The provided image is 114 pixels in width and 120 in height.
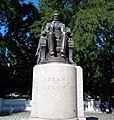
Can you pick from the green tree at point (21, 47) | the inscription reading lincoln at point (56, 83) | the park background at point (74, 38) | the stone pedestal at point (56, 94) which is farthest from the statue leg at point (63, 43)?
the green tree at point (21, 47)

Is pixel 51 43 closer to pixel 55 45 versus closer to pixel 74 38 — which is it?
pixel 55 45

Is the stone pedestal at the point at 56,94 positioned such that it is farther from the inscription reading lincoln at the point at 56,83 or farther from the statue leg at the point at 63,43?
the statue leg at the point at 63,43

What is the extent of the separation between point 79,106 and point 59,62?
1623 mm

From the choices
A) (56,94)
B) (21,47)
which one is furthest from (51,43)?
(21,47)

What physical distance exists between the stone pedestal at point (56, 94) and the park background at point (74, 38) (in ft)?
27.7

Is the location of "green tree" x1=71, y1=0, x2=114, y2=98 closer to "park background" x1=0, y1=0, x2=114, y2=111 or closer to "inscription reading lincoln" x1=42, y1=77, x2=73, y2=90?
"park background" x1=0, y1=0, x2=114, y2=111

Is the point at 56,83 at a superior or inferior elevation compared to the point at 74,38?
inferior

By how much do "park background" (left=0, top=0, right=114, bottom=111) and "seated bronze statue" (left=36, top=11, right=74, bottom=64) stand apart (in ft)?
24.6

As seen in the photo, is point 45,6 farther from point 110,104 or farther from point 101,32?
point 110,104

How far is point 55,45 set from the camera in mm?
7793

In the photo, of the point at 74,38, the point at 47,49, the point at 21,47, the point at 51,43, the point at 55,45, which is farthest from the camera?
the point at 21,47

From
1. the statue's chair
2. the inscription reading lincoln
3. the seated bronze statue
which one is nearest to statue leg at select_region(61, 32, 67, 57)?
the seated bronze statue

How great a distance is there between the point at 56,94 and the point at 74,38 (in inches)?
363

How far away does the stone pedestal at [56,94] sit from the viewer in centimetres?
686
